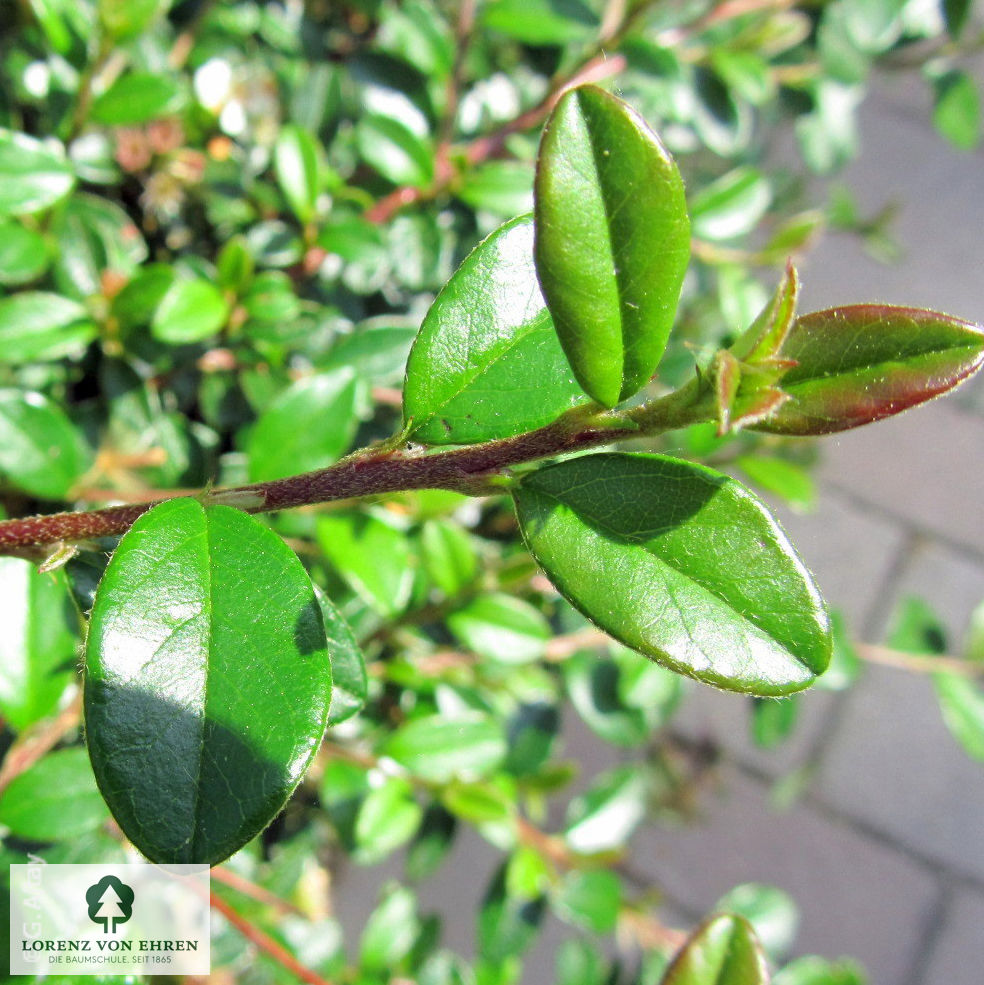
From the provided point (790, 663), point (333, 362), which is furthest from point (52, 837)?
point (790, 663)

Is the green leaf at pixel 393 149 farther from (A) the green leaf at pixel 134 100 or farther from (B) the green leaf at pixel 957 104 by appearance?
(B) the green leaf at pixel 957 104

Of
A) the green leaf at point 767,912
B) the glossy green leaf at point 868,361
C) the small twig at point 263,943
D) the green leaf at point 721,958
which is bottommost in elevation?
the green leaf at point 767,912

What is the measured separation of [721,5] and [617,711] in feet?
2.74

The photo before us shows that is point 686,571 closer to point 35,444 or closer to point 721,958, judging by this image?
point 721,958

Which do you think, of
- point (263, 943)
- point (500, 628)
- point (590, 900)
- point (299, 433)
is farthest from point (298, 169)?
point (590, 900)

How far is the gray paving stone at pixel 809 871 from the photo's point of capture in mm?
2016

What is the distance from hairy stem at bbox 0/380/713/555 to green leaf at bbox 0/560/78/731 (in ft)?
0.69

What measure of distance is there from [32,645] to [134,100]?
0.51 m

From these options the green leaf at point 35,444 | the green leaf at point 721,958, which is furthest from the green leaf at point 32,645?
the green leaf at point 721,958

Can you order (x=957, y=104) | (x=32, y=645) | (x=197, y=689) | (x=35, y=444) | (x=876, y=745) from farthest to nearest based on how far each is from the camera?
(x=876, y=745)
(x=957, y=104)
(x=35, y=444)
(x=32, y=645)
(x=197, y=689)

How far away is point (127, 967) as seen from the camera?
656 millimetres

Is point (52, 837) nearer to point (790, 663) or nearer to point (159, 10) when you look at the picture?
point (790, 663)

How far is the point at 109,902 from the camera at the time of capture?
2.34 feet

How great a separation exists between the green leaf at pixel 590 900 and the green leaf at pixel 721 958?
0.56 metres
